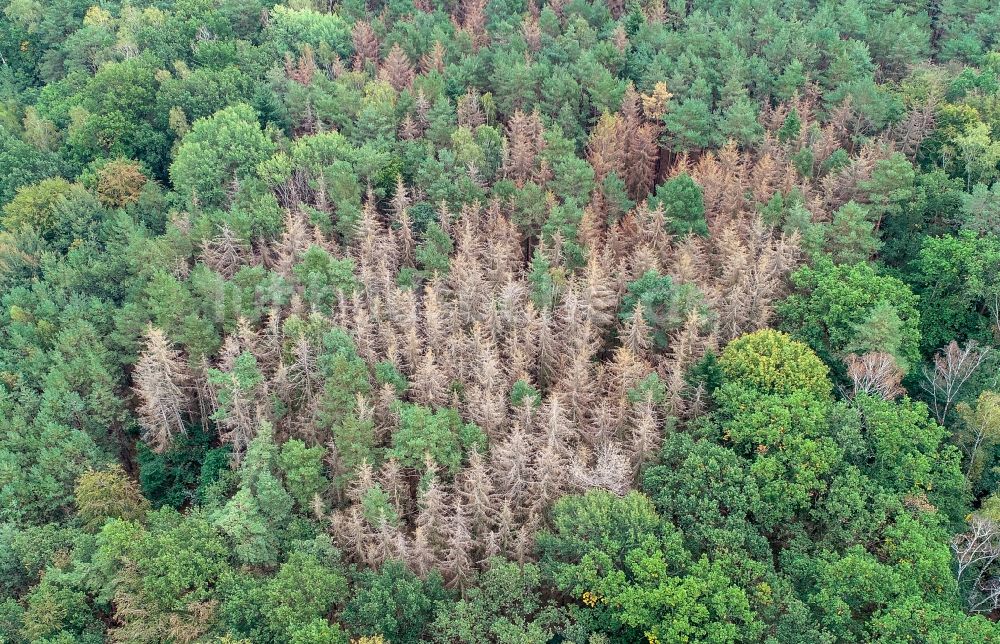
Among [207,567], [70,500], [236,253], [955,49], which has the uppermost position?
Answer: [955,49]

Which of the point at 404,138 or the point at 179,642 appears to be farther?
the point at 404,138

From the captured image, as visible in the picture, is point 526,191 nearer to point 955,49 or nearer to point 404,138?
point 404,138

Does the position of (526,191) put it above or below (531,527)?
above

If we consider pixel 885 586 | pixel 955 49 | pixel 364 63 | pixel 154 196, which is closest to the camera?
pixel 885 586

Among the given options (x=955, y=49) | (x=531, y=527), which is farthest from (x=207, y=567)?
(x=955, y=49)

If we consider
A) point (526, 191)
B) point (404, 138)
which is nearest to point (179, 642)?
point (526, 191)

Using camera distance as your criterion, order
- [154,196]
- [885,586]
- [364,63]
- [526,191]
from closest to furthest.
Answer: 1. [885,586]
2. [526,191]
3. [154,196]
4. [364,63]
